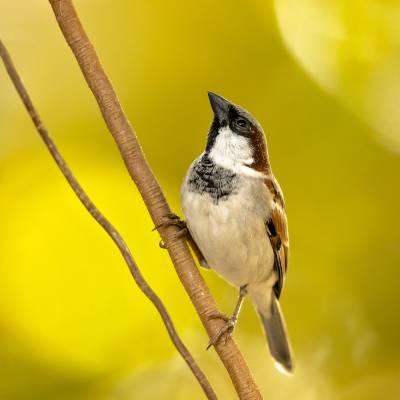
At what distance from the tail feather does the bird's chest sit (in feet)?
1.56

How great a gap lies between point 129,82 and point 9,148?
537 mm

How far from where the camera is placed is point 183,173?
2848 mm

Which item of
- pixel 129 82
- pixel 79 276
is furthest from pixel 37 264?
pixel 129 82

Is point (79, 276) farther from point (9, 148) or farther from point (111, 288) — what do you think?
point (9, 148)

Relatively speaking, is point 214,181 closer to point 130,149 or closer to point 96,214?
point 130,149

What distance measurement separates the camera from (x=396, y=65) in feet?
10.1

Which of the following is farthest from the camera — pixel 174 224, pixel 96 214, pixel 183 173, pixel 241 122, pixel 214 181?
pixel 183 173

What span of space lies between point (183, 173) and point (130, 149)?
1.26 m

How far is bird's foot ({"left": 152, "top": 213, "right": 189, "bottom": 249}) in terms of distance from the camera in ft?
5.61

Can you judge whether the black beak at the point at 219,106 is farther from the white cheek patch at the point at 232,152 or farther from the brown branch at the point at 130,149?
the brown branch at the point at 130,149

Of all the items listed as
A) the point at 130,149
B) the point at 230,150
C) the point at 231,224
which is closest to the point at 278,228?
the point at 231,224

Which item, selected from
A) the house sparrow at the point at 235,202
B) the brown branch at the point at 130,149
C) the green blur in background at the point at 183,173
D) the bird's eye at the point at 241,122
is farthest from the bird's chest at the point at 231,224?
the brown branch at the point at 130,149

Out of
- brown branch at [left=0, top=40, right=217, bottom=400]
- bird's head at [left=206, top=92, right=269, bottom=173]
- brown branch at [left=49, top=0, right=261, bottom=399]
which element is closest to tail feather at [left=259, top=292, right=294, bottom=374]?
bird's head at [left=206, top=92, right=269, bottom=173]

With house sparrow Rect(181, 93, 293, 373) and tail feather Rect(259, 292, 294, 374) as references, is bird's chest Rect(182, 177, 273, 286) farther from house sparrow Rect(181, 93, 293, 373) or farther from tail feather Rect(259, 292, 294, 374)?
tail feather Rect(259, 292, 294, 374)
